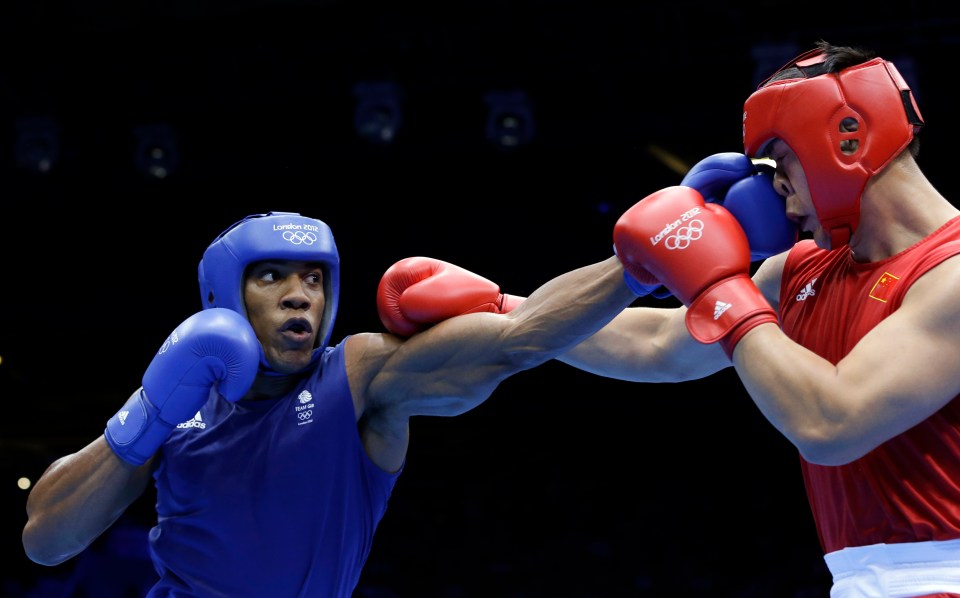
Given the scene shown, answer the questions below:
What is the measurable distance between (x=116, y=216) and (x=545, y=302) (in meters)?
6.08

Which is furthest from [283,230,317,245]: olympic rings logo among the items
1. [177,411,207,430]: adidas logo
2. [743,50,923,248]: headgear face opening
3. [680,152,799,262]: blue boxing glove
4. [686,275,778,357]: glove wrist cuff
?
[743,50,923,248]: headgear face opening

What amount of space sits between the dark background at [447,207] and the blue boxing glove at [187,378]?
3.80 metres

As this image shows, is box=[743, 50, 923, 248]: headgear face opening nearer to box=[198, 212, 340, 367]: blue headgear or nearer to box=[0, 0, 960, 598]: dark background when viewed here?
box=[198, 212, 340, 367]: blue headgear

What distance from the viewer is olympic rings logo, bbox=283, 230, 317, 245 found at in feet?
10.2

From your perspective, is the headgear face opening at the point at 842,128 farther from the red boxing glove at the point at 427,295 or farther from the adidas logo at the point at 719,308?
the red boxing glove at the point at 427,295

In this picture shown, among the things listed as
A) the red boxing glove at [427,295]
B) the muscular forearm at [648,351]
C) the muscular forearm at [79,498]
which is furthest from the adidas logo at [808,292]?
the muscular forearm at [79,498]

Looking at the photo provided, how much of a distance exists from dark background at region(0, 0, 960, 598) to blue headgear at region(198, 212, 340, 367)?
340cm

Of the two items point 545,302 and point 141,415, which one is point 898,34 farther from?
point 141,415

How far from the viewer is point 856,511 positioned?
2.36m

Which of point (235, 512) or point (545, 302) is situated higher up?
point (545, 302)

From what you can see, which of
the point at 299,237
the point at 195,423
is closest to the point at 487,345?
the point at 299,237

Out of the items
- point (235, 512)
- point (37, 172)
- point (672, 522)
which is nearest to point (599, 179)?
point (672, 522)

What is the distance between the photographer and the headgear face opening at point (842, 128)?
8.05ft

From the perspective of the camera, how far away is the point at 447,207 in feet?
25.8
